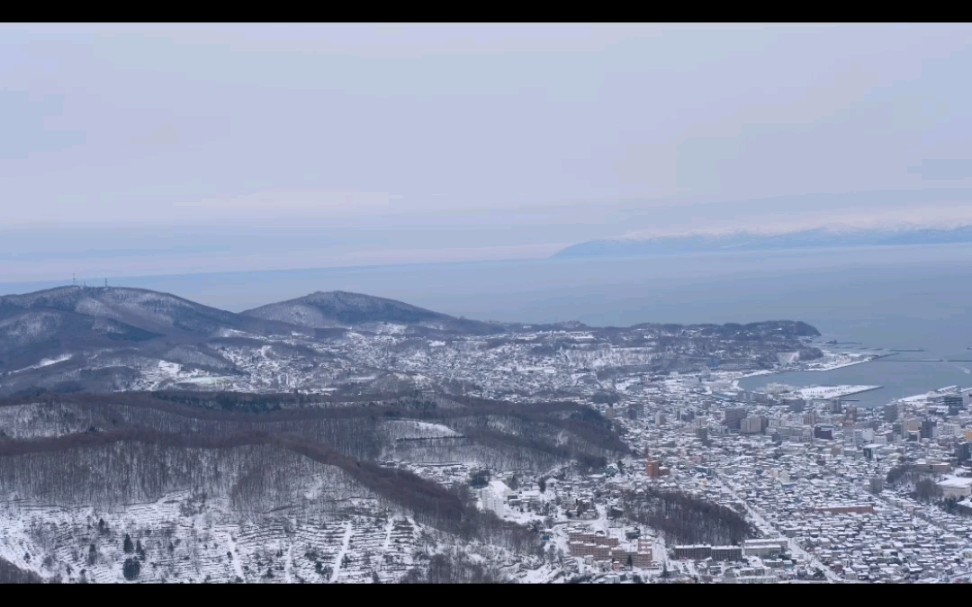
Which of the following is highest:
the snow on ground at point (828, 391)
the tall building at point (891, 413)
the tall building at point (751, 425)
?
the tall building at point (891, 413)

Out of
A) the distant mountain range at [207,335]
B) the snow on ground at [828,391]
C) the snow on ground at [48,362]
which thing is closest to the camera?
the snow on ground at [828,391]

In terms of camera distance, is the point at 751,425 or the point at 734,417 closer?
the point at 751,425

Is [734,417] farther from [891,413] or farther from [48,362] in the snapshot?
[48,362]

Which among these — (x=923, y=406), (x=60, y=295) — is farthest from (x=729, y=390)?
(x=60, y=295)

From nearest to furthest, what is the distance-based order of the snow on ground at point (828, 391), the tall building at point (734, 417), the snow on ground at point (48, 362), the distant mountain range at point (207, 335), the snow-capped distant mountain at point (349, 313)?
the tall building at point (734, 417)
the snow on ground at point (828, 391)
the distant mountain range at point (207, 335)
the snow on ground at point (48, 362)
the snow-capped distant mountain at point (349, 313)

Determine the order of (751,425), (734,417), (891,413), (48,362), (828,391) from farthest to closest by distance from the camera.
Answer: (48,362)
(828,391)
(734,417)
(891,413)
(751,425)

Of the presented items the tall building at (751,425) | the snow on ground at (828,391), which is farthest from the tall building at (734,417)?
the snow on ground at (828,391)

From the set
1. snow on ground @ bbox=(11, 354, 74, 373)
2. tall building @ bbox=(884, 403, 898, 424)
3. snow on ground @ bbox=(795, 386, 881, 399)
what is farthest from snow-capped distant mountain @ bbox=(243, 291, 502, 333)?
tall building @ bbox=(884, 403, 898, 424)

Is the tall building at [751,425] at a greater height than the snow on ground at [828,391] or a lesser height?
lesser

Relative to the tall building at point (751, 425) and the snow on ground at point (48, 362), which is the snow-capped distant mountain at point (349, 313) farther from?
the tall building at point (751, 425)

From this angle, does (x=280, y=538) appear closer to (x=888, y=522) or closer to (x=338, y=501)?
(x=338, y=501)

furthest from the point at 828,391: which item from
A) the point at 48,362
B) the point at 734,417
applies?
the point at 48,362

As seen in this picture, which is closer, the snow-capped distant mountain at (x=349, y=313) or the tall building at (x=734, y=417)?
the tall building at (x=734, y=417)
